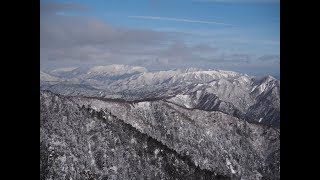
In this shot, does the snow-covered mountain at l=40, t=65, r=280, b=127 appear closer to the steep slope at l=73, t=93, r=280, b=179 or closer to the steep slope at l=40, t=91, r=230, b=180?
the steep slope at l=73, t=93, r=280, b=179

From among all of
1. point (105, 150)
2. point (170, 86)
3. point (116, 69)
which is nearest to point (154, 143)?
point (105, 150)

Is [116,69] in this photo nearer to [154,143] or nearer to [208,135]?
[154,143]

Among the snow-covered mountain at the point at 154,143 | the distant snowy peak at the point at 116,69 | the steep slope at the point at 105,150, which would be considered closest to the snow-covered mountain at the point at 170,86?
the distant snowy peak at the point at 116,69

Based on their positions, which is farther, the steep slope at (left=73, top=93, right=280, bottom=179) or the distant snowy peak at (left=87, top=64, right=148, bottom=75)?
the steep slope at (left=73, top=93, right=280, bottom=179)

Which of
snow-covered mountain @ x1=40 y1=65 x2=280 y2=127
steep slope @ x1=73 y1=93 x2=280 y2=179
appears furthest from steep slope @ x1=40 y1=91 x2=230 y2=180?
snow-covered mountain @ x1=40 y1=65 x2=280 y2=127

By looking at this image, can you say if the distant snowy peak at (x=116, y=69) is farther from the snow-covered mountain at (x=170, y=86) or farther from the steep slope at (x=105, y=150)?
the steep slope at (x=105, y=150)
